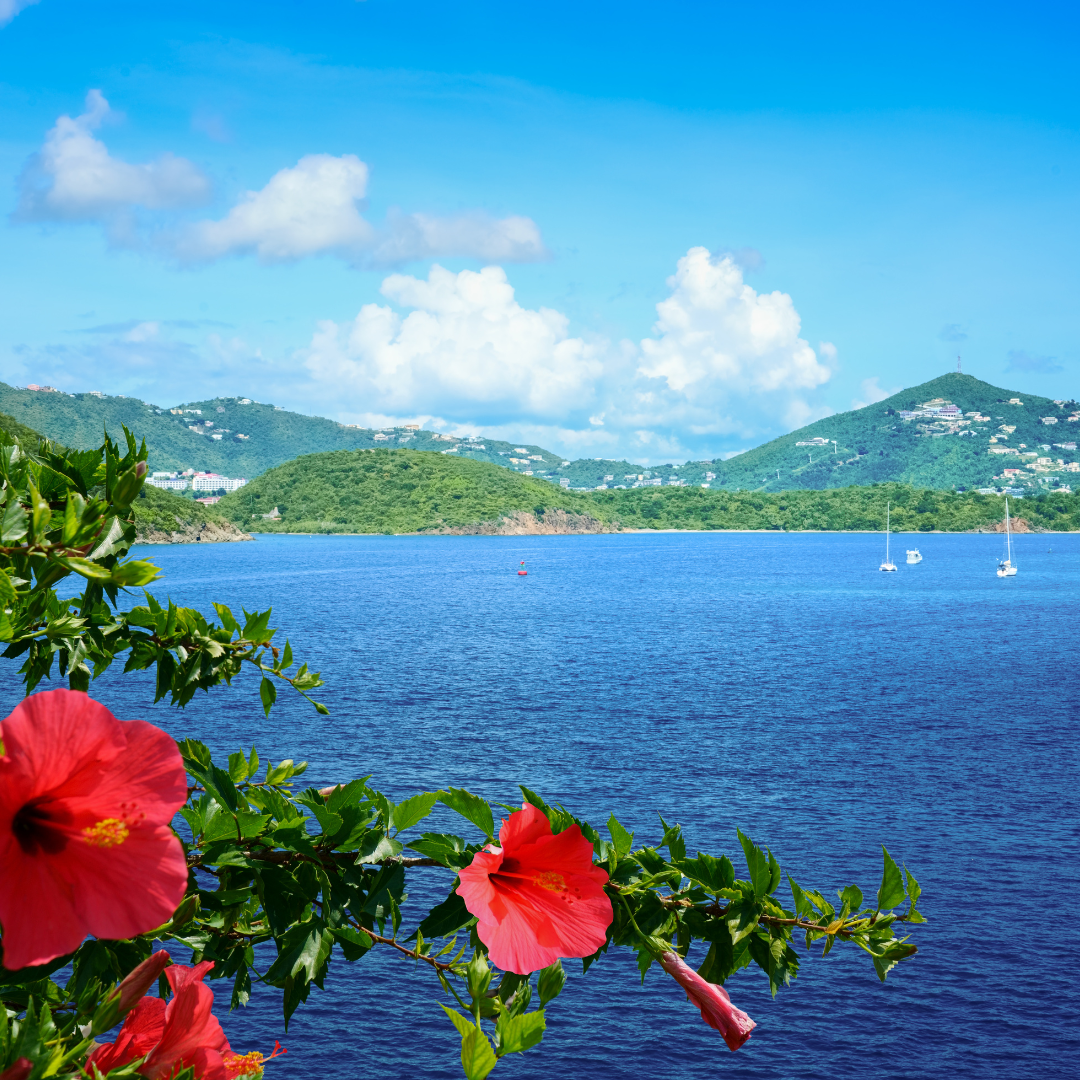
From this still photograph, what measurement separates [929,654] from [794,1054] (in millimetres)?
41200

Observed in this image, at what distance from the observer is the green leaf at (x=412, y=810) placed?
176cm

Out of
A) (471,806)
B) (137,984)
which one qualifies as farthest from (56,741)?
(471,806)

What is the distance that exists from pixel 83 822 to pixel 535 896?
0.71 metres

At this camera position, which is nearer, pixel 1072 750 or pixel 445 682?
pixel 1072 750

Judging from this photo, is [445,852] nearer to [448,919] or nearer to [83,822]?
[448,919]

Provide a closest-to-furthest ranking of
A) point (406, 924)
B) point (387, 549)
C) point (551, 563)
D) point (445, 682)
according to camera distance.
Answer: point (406, 924) < point (445, 682) < point (551, 563) < point (387, 549)

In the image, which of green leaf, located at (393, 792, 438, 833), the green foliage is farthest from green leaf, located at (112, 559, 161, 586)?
green leaf, located at (393, 792, 438, 833)

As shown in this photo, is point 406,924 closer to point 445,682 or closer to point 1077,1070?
point 1077,1070

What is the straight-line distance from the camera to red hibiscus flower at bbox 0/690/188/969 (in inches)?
36.1

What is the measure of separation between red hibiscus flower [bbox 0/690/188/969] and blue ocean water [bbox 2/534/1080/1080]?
1644cm

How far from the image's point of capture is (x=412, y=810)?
1.80 meters

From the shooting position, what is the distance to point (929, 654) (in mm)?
53688

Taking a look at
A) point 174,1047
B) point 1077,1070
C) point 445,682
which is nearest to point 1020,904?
point 1077,1070

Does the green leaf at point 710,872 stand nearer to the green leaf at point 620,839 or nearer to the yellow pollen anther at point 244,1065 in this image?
the green leaf at point 620,839
